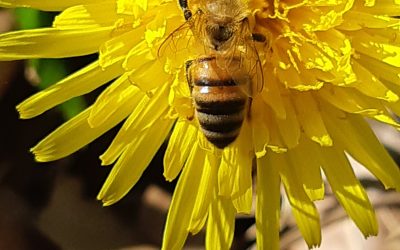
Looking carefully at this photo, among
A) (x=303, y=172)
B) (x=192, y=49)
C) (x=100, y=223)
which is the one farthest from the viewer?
(x=100, y=223)

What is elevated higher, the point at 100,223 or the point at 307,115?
the point at 307,115

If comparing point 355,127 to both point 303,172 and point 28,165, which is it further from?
point 28,165

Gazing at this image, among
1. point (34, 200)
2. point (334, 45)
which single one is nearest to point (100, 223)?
point (34, 200)

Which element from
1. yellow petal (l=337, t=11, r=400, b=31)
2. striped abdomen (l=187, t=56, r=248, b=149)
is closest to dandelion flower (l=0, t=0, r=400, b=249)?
yellow petal (l=337, t=11, r=400, b=31)

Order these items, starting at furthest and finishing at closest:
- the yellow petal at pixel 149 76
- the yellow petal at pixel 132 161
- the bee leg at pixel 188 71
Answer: the yellow petal at pixel 132 161 < the yellow petal at pixel 149 76 < the bee leg at pixel 188 71

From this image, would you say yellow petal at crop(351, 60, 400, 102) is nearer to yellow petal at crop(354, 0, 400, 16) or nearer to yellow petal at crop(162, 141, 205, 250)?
yellow petal at crop(354, 0, 400, 16)

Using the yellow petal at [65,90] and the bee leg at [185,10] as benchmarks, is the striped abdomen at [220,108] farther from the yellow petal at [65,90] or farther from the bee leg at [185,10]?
the yellow petal at [65,90]

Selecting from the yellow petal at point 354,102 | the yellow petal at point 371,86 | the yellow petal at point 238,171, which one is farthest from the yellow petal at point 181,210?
the yellow petal at point 371,86
